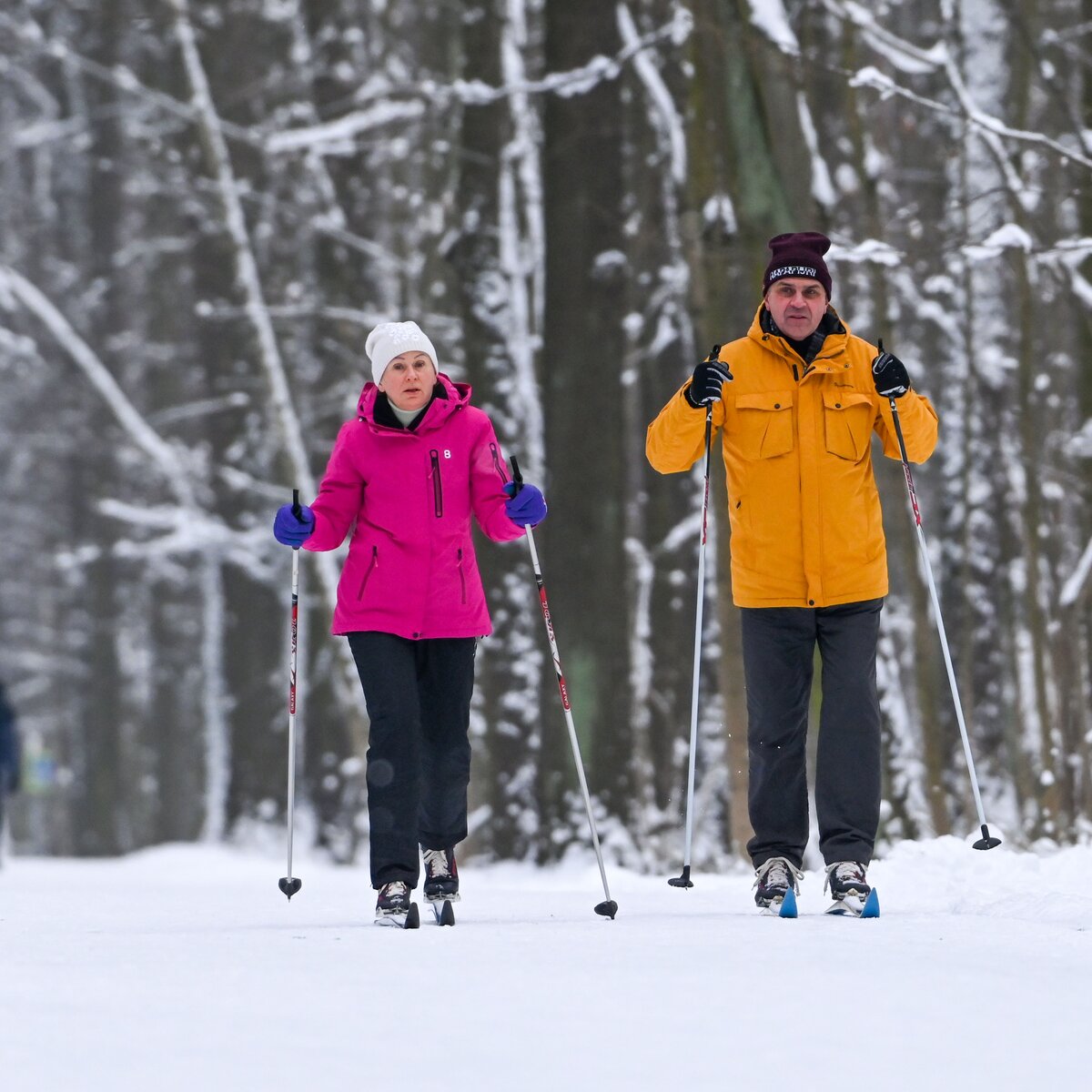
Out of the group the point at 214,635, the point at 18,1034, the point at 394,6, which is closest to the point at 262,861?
the point at 394,6

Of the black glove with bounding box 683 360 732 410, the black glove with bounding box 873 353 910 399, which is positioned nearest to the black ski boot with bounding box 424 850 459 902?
the black glove with bounding box 683 360 732 410

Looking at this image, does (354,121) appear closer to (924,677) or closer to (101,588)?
(924,677)

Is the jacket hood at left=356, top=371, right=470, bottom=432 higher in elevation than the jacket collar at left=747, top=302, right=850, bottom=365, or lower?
lower

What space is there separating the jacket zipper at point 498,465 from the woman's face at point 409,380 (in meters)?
0.28

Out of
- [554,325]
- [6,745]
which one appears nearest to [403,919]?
[554,325]

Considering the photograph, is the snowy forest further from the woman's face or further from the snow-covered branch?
the woman's face

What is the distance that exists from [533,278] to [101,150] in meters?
9.58

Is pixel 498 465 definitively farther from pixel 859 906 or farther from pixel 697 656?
pixel 859 906

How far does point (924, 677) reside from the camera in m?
14.2

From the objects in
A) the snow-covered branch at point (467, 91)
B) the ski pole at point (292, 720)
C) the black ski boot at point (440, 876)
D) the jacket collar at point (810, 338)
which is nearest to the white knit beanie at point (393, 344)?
the ski pole at point (292, 720)

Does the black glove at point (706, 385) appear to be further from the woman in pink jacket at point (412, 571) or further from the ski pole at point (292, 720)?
the ski pole at point (292, 720)

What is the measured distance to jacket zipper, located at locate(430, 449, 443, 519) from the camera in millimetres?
6334

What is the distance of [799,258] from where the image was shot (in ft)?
20.5

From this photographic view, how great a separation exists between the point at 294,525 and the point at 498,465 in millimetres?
687
